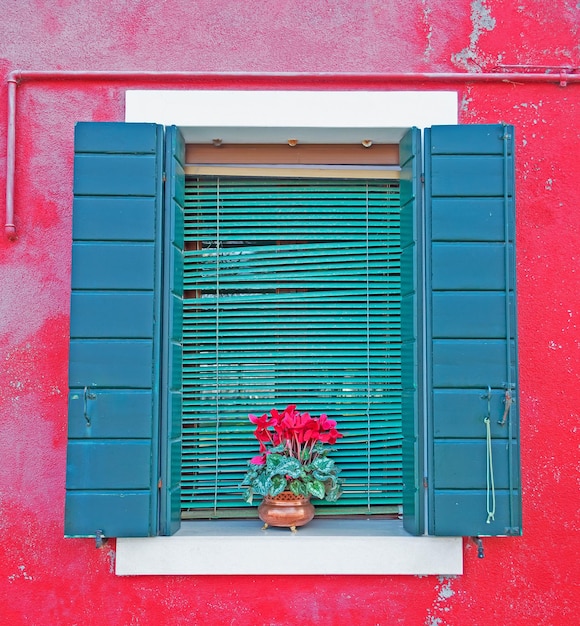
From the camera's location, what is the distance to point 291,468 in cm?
335

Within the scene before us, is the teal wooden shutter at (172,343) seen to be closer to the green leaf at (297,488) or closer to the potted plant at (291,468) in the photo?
the potted plant at (291,468)

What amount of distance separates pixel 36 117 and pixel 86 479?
63.3 inches

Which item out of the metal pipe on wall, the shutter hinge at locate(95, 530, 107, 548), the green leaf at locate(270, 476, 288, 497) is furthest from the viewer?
the metal pipe on wall

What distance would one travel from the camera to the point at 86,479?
325 cm

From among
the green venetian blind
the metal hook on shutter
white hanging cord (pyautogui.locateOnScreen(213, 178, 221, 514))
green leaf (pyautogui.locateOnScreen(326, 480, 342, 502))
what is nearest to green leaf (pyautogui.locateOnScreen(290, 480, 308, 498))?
green leaf (pyautogui.locateOnScreen(326, 480, 342, 502))

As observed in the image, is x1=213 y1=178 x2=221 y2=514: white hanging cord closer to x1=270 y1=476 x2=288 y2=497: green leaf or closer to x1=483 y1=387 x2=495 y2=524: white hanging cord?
x1=270 y1=476 x2=288 y2=497: green leaf

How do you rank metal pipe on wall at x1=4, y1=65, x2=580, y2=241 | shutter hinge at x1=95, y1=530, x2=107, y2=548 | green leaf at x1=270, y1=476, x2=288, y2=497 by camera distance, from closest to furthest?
shutter hinge at x1=95, y1=530, x2=107, y2=548 < green leaf at x1=270, y1=476, x2=288, y2=497 < metal pipe on wall at x1=4, y1=65, x2=580, y2=241

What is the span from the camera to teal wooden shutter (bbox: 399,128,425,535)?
132 inches

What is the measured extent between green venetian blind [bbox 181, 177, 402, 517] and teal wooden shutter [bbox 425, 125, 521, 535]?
1.14 feet

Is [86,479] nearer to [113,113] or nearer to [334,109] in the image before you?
[113,113]

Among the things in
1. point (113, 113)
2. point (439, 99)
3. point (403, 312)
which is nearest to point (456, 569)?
point (403, 312)

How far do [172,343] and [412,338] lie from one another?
40.0 inches

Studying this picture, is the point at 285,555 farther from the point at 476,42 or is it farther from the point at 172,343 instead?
the point at 476,42

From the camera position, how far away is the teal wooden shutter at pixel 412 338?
3.35 m
